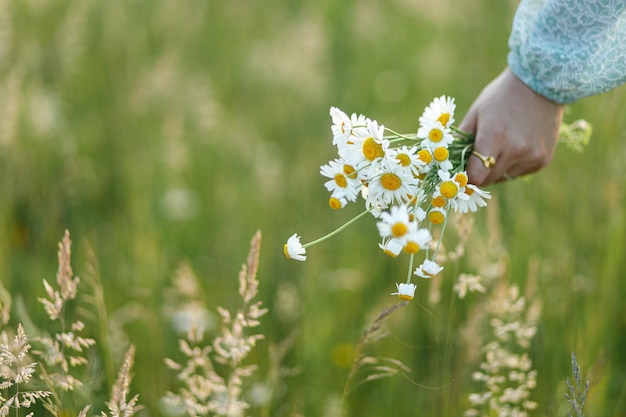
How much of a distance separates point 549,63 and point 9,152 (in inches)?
70.2

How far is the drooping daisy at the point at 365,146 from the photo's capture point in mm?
1109

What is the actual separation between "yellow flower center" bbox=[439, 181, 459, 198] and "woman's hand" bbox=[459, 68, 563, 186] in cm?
26

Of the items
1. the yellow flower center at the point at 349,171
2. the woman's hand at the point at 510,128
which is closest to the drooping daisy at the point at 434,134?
the yellow flower center at the point at 349,171

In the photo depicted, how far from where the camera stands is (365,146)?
3.69ft

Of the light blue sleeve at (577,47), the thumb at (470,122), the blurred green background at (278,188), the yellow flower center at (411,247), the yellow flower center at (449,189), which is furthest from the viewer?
the blurred green background at (278,188)

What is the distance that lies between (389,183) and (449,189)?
9 cm

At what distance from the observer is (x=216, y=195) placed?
2.59 meters

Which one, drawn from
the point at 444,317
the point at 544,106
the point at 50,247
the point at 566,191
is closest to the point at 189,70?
the point at 50,247

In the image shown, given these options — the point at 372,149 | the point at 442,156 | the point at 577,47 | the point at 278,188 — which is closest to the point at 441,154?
the point at 442,156

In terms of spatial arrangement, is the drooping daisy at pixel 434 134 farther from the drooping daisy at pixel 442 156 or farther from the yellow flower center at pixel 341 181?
the yellow flower center at pixel 341 181

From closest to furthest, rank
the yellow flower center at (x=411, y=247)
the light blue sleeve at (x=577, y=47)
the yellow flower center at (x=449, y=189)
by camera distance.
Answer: the yellow flower center at (x=411, y=247)
the yellow flower center at (x=449, y=189)
the light blue sleeve at (x=577, y=47)

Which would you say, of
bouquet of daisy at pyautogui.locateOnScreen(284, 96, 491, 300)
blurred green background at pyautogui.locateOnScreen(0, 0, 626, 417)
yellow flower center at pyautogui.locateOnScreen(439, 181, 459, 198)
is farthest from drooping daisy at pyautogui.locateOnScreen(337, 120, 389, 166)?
blurred green background at pyautogui.locateOnScreen(0, 0, 626, 417)

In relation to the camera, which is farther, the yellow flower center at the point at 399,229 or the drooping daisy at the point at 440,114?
the drooping daisy at the point at 440,114

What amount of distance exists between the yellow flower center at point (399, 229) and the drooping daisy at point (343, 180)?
15 centimetres
